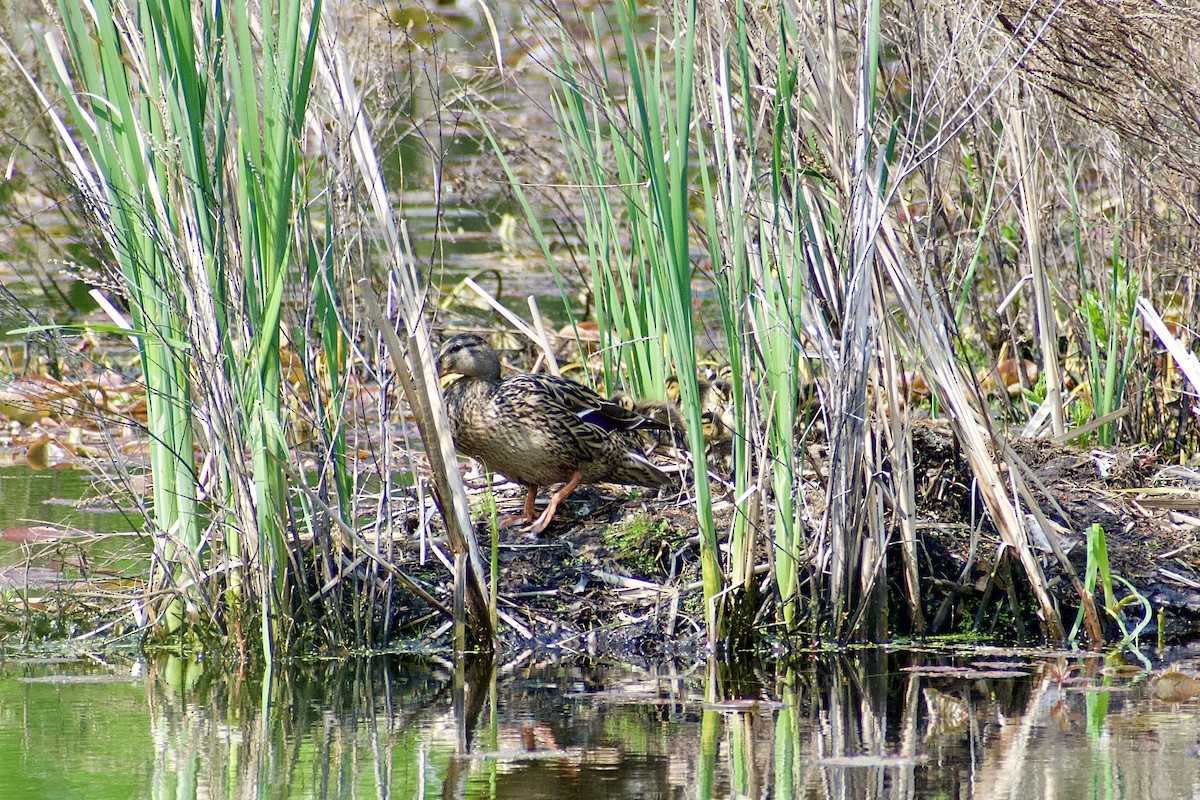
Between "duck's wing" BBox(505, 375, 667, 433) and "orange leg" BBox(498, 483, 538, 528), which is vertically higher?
"duck's wing" BBox(505, 375, 667, 433)

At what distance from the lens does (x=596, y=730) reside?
14.7 feet

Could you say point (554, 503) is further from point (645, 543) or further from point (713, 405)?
point (713, 405)

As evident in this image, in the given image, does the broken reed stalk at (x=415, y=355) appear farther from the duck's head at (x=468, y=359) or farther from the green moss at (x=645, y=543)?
the duck's head at (x=468, y=359)

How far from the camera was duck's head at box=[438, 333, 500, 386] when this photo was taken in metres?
6.57

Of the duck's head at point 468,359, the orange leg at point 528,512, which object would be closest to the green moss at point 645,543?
the orange leg at point 528,512

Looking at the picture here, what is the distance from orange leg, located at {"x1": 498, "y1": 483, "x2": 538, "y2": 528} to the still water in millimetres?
1006

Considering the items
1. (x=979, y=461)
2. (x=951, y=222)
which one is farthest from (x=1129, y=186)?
(x=979, y=461)

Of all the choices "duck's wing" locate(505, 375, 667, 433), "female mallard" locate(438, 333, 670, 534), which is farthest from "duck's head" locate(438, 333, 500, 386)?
"duck's wing" locate(505, 375, 667, 433)

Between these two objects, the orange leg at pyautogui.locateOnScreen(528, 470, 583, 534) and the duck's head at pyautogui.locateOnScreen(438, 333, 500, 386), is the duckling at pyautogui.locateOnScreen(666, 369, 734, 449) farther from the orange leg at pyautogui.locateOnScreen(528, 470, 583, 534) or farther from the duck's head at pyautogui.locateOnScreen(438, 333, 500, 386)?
the duck's head at pyautogui.locateOnScreen(438, 333, 500, 386)

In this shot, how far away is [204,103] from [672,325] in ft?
5.10

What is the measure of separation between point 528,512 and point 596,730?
1.93 meters

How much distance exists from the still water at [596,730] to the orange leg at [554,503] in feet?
2.84

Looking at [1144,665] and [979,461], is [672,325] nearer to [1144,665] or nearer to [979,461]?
[979,461]

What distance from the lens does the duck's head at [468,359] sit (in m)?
6.57
